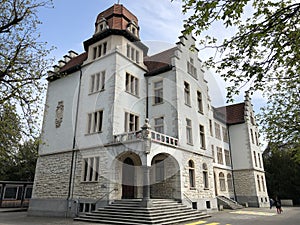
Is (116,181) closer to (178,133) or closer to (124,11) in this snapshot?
(178,133)

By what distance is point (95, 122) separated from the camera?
18.1m

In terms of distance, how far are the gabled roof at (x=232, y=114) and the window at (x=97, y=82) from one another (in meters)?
17.3

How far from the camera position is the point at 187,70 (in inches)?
835

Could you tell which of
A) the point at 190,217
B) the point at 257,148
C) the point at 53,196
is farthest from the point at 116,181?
the point at 257,148

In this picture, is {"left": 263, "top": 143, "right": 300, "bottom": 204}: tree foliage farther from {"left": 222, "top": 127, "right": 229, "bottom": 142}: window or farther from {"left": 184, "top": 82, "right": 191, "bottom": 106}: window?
{"left": 184, "top": 82, "right": 191, "bottom": 106}: window

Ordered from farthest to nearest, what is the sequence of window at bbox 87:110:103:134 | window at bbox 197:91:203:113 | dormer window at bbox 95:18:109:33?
1. window at bbox 197:91:203:113
2. dormer window at bbox 95:18:109:33
3. window at bbox 87:110:103:134

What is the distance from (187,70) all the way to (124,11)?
7.98m

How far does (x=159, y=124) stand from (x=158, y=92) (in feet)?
9.70

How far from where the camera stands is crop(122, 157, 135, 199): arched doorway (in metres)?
16.4

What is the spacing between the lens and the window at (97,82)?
18.6 metres

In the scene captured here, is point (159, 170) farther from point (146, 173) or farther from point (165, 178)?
point (146, 173)

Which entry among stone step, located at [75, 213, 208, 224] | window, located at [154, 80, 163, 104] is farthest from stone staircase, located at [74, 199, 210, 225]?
window, located at [154, 80, 163, 104]

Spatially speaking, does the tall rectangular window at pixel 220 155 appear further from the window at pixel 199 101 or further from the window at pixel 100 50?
the window at pixel 100 50

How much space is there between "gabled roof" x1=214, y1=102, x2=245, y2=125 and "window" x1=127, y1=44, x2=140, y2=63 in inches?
570
